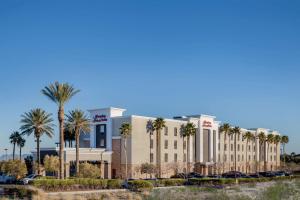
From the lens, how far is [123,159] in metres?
88.1

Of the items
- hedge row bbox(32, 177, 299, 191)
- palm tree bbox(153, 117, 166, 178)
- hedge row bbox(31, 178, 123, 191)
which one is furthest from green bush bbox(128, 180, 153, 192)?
palm tree bbox(153, 117, 166, 178)

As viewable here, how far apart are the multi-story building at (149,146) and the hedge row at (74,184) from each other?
20.7 m

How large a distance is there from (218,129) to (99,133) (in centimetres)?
3385

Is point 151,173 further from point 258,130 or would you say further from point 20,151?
point 258,130

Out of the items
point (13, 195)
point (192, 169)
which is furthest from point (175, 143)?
point (13, 195)

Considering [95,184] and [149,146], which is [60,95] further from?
[149,146]

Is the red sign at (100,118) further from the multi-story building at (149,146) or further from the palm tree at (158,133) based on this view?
the palm tree at (158,133)

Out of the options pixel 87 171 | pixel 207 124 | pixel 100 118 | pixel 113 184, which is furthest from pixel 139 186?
pixel 207 124

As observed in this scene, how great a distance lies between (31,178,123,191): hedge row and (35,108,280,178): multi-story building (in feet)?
67.8

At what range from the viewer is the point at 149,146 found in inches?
3605

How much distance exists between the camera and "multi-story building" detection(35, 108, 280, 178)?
87.6 metres

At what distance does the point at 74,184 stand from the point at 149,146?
36.1m

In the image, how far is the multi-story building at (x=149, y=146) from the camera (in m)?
87.6

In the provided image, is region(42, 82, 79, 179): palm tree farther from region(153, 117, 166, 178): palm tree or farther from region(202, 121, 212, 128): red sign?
region(202, 121, 212, 128): red sign
